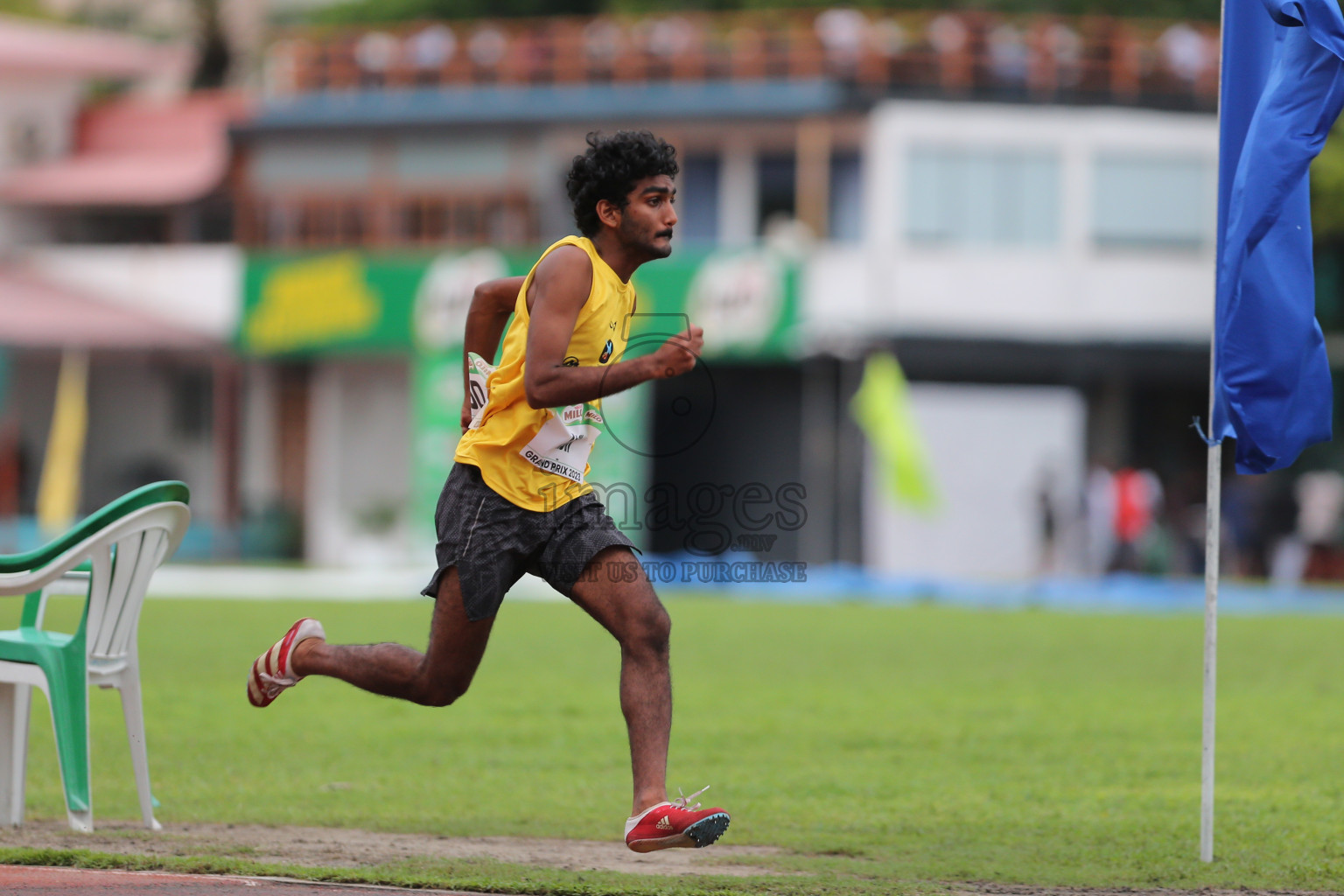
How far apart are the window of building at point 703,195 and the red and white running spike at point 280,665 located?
26.9m

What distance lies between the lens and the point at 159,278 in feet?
115

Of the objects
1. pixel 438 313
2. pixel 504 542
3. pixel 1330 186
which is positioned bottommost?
pixel 504 542

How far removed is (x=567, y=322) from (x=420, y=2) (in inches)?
1816

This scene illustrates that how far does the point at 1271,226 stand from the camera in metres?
6.30

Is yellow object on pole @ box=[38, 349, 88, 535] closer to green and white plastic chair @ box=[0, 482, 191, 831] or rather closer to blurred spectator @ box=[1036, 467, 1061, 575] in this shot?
blurred spectator @ box=[1036, 467, 1061, 575]

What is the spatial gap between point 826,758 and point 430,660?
11.2ft

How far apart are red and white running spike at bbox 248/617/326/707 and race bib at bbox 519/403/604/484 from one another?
1.12 meters

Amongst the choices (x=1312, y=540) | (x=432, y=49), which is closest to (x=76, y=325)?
(x=432, y=49)

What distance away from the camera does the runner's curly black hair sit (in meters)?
5.79

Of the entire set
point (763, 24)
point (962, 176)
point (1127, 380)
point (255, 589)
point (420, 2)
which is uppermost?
point (420, 2)

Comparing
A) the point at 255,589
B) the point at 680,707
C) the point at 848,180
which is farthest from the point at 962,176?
the point at 680,707

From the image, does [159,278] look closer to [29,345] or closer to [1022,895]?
[29,345]

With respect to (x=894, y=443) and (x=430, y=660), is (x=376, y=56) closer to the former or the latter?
(x=894, y=443)

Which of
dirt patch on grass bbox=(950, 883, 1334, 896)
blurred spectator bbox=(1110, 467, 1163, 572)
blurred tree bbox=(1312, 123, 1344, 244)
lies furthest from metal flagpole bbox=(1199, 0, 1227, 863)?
blurred tree bbox=(1312, 123, 1344, 244)
